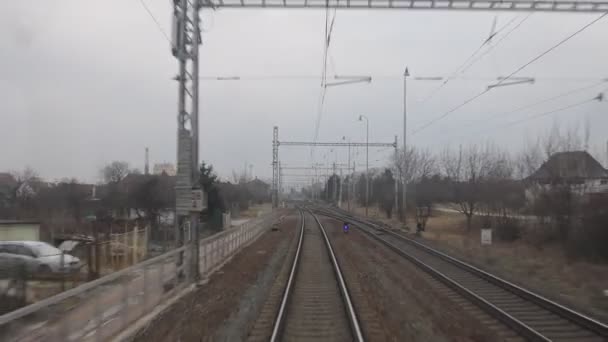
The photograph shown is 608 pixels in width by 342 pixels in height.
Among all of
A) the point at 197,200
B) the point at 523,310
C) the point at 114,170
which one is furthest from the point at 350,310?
the point at 114,170

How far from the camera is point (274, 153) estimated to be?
5981cm

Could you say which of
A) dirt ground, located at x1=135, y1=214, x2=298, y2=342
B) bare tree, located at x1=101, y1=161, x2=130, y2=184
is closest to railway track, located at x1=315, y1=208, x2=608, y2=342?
dirt ground, located at x1=135, y1=214, x2=298, y2=342

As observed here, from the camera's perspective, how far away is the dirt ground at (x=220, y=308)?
8.64 m

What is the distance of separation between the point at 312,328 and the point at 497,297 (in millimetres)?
5339

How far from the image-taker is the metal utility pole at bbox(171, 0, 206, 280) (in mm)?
13602

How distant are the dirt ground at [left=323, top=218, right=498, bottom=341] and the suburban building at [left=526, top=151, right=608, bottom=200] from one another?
952 centimetres

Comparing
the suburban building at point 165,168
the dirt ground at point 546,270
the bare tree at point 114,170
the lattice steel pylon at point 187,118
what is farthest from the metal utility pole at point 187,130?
the suburban building at point 165,168

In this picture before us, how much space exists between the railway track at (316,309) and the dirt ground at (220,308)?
2.13 ft

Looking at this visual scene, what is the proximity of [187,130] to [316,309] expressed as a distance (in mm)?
6053

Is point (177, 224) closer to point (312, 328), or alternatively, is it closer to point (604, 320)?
point (312, 328)

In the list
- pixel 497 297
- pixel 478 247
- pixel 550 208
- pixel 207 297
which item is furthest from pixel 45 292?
pixel 550 208

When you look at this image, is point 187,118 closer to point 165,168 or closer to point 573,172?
point 573,172

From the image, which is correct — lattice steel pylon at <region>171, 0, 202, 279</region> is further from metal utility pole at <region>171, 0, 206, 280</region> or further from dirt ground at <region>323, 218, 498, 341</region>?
dirt ground at <region>323, 218, 498, 341</region>

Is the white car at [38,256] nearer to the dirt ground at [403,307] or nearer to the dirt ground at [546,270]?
the dirt ground at [403,307]
